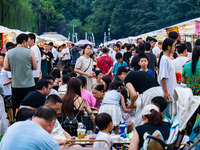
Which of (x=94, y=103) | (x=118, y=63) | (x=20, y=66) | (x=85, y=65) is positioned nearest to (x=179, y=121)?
(x=94, y=103)

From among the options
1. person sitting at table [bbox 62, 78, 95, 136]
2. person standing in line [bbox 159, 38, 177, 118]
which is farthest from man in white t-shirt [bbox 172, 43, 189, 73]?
person sitting at table [bbox 62, 78, 95, 136]

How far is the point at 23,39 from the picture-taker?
7.84 meters

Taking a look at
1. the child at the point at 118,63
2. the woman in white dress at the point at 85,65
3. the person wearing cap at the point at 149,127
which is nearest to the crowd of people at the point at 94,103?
the person wearing cap at the point at 149,127

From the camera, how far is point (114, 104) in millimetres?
6887

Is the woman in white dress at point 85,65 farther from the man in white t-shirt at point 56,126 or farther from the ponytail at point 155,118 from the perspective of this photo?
the ponytail at point 155,118

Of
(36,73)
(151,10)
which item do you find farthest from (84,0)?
(36,73)

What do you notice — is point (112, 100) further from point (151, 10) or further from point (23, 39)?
point (151, 10)

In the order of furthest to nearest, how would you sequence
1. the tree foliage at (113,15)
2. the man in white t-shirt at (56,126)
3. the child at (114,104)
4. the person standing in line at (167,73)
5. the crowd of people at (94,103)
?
the tree foliage at (113,15) → the person standing in line at (167,73) → the child at (114,104) → the man in white t-shirt at (56,126) → the crowd of people at (94,103)

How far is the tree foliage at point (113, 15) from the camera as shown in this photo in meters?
69.1

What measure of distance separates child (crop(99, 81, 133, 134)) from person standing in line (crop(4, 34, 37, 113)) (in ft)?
5.91

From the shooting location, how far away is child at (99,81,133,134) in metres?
6.78

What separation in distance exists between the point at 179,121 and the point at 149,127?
2.92ft

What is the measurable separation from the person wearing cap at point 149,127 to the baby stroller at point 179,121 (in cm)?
49

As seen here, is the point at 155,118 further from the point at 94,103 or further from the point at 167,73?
the point at 94,103
